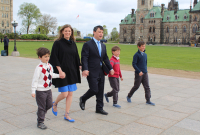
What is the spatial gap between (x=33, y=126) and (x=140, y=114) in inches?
92.2

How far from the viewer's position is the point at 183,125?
4.39m

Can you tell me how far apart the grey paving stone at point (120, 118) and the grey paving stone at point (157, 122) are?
0.67 feet

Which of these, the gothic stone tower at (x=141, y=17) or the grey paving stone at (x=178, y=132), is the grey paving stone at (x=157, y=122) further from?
the gothic stone tower at (x=141, y=17)

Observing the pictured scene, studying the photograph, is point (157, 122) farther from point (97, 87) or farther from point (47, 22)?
point (47, 22)

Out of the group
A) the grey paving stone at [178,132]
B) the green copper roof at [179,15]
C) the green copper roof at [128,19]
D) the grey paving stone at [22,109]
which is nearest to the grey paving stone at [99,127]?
the grey paving stone at [178,132]

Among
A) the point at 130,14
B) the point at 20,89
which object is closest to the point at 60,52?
the point at 20,89

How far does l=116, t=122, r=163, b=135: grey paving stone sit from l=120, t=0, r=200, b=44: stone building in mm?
74837

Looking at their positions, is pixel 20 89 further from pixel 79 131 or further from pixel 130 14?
pixel 130 14

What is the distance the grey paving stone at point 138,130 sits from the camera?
3973 millimetres

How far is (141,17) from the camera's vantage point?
8794 centimetres

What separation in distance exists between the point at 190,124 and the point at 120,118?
1.40 metres

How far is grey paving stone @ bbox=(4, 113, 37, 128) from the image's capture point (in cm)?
432

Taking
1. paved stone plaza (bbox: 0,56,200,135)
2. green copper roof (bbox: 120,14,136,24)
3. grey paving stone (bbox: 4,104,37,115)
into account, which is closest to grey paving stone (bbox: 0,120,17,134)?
paved stone plaza (bbox: 0,56,200,135)

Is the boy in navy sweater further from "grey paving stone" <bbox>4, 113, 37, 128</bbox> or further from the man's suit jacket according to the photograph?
"grey paving stone" <bbox>4, 113, 37, 128</bbox>
